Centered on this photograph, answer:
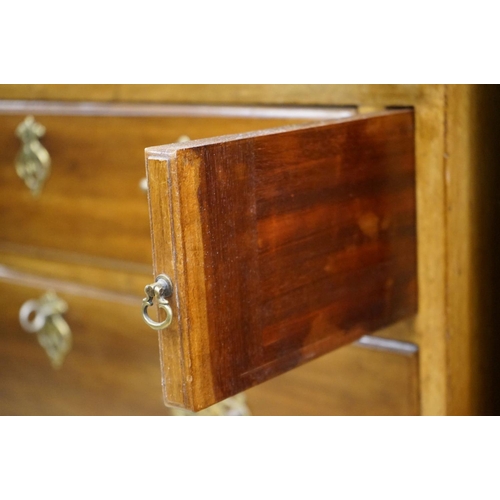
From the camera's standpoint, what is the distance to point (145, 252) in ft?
2.86

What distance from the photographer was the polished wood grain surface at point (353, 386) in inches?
29.6

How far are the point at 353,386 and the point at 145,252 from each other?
24cm

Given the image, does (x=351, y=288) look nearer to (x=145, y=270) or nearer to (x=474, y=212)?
(x=474, y=212)

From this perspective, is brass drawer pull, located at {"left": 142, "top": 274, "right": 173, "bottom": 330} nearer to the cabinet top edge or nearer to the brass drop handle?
the cabinet top edge

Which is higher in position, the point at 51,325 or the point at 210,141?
the point at 210,141

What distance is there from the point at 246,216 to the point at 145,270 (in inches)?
14.1

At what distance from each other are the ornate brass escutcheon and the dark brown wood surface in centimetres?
40

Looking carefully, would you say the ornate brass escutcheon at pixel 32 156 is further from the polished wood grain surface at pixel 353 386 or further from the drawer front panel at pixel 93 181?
the polished wood grain surface at pixel 353 386

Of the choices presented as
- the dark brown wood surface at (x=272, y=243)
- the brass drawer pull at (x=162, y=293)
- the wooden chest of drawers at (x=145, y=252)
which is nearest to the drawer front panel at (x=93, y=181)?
the wooden chest of drawers at (x=145, y=252)

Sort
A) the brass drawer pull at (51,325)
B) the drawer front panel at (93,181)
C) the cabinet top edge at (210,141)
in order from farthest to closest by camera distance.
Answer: the brass drawer pull at (51,325), the drawer front panel at (93,181), the cabinet top edge at (210,141)

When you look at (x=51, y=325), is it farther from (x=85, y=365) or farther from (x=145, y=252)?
(x=145, y=252)

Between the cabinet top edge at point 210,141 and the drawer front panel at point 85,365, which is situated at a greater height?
the cabinet top edge at point 210,141

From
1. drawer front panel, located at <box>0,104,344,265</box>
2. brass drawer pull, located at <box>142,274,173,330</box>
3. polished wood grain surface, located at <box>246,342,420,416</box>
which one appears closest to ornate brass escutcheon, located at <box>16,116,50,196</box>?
drawer front panel, located at <box>0,104,344,265</box>

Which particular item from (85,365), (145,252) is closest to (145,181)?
(145,252)
